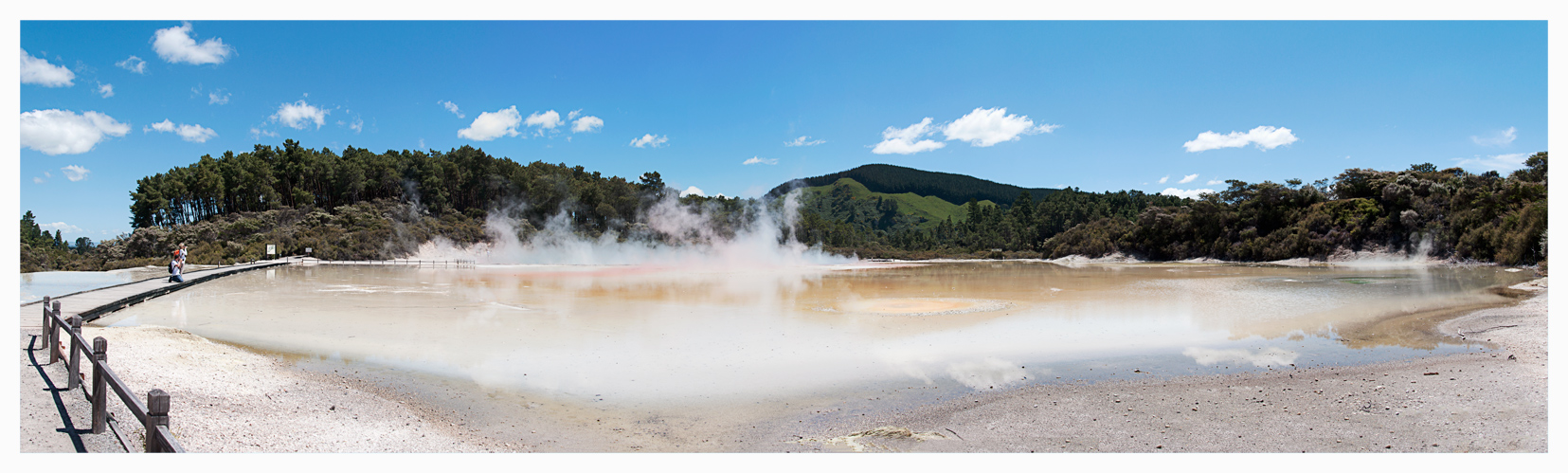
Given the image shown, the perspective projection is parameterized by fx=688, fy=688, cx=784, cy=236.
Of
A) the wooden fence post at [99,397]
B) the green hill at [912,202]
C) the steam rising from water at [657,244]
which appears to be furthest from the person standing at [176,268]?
the green hill at [912,202]

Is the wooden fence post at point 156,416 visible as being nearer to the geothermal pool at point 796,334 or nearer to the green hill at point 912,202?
the geothermal pool at point 796,334

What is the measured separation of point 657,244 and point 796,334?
5196cm

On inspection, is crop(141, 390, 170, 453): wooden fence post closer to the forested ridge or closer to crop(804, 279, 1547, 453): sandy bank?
crop(804, 279, 1547, 453): sandy bank

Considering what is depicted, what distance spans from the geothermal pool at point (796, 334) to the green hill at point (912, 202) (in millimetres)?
127045

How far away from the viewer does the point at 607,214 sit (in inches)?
2758

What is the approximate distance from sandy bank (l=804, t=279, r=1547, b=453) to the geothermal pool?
88 cm

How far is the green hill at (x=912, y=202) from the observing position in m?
154

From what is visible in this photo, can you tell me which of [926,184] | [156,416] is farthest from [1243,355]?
[926,184]

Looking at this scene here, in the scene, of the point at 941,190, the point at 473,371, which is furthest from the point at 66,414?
the point at 941,190

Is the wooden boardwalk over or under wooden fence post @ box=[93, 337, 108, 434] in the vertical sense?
under

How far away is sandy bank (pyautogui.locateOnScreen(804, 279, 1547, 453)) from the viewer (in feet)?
20.5

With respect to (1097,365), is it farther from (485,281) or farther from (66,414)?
(485,281)

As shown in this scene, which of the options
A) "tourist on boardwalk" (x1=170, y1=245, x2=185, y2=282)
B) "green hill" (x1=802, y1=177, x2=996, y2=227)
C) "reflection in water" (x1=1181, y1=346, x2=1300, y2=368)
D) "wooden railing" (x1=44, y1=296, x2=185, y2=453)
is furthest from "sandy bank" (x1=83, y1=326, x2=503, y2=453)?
"green hill" (x1=802, y1=177, x2=996, y2=227)

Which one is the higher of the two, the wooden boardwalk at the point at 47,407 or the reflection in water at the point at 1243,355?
the wooden boardwalk at the point at 47,407
